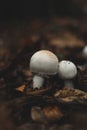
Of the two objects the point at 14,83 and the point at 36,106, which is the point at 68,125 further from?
the point at 14,83

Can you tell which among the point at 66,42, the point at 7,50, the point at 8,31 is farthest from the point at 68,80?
the point at 8,31

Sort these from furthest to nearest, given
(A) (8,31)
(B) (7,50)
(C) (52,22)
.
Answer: (C) (52,22), (A) (8,31), (B) (7,50)

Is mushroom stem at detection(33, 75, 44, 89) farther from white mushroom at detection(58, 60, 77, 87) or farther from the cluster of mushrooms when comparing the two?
white mushroom at detection(58, 60, 77, 87)

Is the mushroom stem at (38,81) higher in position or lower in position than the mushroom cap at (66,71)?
lower

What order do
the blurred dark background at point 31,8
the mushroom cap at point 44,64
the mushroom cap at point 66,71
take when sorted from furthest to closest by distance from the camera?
the blurred dark background at point 31,8, the mushroom cap at point 66,71, the mushroom cap at point 44,64

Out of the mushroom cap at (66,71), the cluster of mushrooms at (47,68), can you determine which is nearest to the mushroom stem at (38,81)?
the cluster of mushrooms at (47,68)

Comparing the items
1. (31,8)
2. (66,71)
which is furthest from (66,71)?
(31,8)

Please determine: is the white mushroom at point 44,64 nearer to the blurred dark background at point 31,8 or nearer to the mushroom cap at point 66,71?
the mushroom cap at point 66,71
